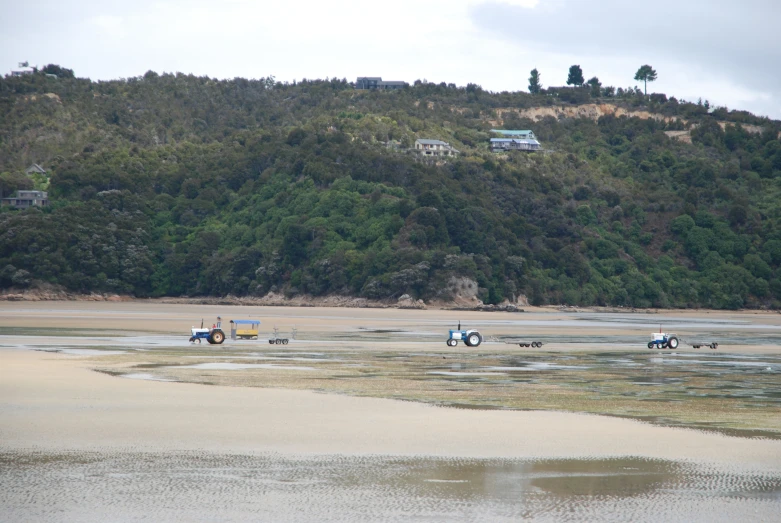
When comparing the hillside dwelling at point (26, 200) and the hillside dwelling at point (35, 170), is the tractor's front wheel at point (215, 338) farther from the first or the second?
the hillside dwelling at point (35, 170)

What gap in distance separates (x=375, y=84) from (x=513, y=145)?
2211 inches

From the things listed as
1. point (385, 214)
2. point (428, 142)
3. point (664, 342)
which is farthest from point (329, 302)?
point (664, 342)

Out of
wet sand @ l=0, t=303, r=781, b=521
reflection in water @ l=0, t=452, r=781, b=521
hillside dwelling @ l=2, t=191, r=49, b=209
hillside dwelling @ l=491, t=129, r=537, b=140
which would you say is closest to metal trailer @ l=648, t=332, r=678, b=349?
wet sand @ l=0, t=303, r=781, b=521

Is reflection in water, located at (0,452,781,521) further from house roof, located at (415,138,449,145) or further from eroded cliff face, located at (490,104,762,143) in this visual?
eroded cliff face, located at (490,104,762,143)

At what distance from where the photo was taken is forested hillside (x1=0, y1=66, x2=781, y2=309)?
97.3 m

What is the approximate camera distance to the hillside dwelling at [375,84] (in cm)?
19212

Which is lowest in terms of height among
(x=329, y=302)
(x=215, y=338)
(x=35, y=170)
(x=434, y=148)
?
(x=329, y=302)

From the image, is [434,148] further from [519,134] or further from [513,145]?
[519,134]

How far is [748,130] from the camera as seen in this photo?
16275 centimetres

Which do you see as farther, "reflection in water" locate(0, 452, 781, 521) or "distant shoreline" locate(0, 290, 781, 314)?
"distant shoreline" locate(0, 290, 781, 314)

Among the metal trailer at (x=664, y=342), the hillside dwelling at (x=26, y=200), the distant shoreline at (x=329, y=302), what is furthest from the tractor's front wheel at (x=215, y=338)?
the hillside dwelling at (x=26, y=200)

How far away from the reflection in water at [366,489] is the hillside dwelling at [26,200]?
368 ft

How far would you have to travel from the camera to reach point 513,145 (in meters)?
147

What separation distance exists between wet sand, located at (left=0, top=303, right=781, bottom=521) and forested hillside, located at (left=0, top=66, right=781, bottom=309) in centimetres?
7517
